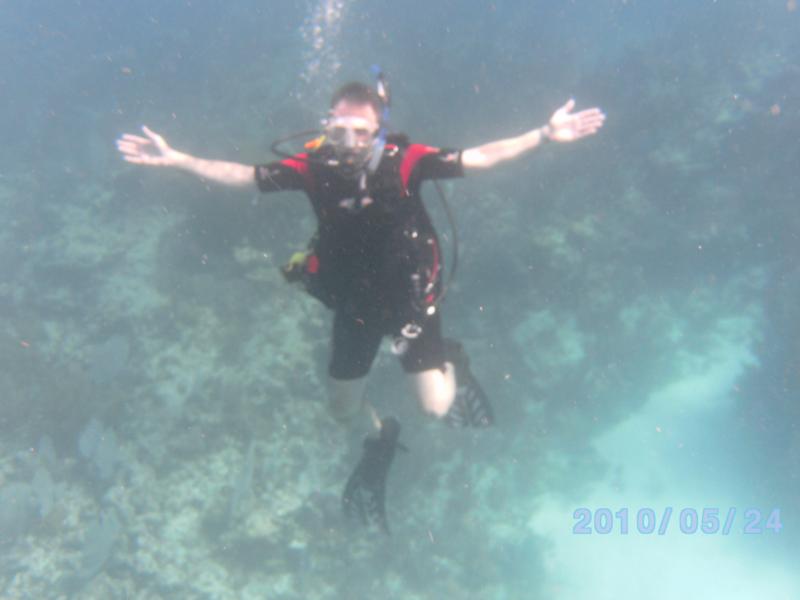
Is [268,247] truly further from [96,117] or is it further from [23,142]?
[23,142]

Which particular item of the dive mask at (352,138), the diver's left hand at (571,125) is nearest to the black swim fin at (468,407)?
the diver's left hand at (571,125)

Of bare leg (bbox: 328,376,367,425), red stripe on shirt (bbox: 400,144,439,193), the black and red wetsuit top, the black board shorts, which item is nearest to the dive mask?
the black and red wetsuit top

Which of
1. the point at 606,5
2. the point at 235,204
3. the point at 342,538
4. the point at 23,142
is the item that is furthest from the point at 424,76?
the point at 23,142

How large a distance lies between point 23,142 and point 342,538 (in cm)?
1807

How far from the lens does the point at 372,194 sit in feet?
10.5

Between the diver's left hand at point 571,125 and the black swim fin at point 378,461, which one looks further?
the black swim fin at point 378,461

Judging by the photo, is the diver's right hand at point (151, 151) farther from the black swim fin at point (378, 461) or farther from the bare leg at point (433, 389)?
the black swim fin at point (378, 461)

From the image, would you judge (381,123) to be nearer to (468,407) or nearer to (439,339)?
(439,339)

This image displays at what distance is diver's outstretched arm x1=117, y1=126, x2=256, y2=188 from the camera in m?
3.67

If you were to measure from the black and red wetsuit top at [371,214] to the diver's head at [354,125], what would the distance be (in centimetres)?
14

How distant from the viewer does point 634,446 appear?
14.7 m

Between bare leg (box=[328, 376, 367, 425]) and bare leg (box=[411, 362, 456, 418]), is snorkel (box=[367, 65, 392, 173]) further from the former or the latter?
bare leg (box=[328, 376, 367, 425])

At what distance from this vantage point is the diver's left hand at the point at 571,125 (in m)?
3.41

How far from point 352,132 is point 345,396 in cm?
261
